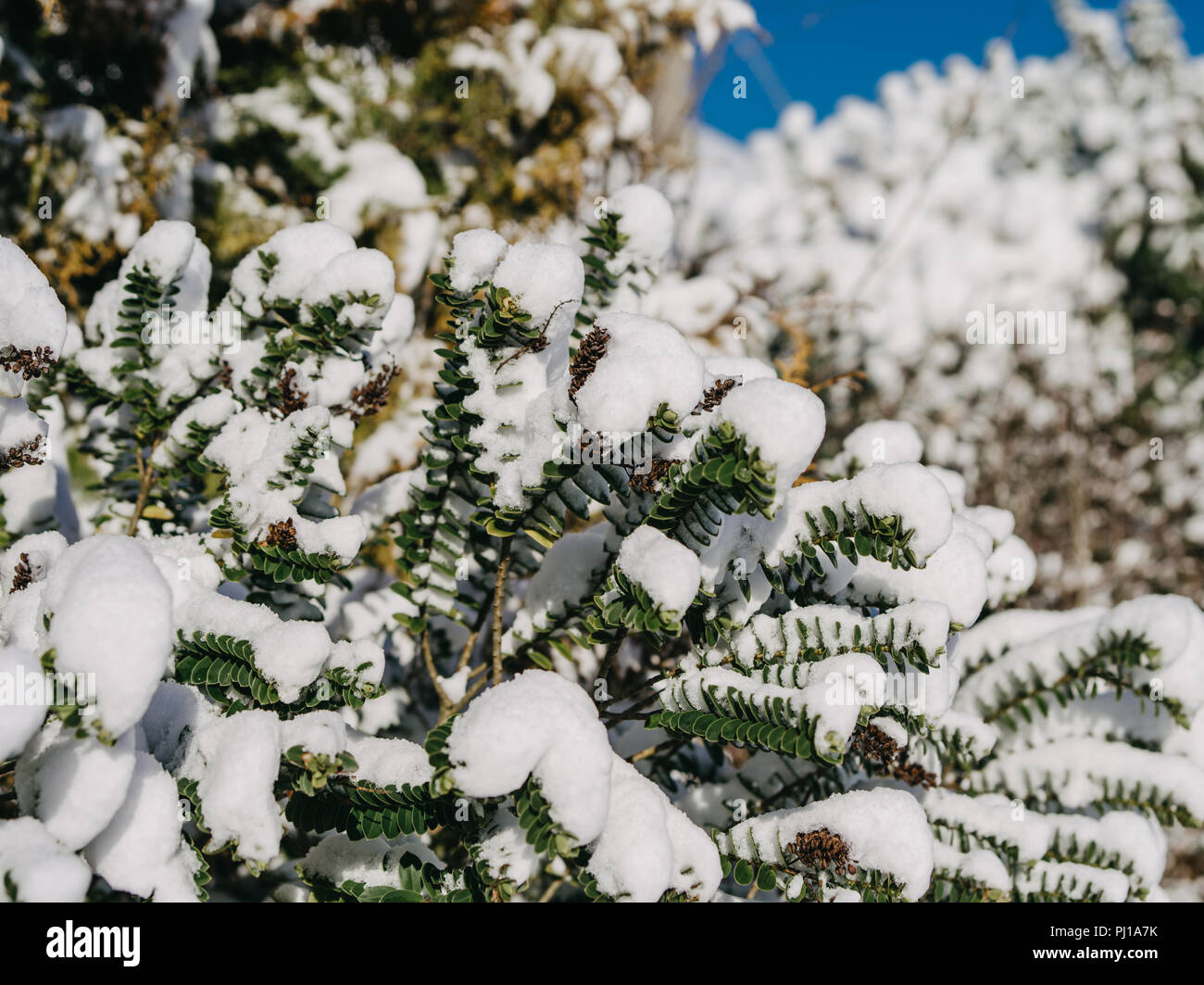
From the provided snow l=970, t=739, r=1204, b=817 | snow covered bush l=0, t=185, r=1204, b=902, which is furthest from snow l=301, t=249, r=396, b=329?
snow l=970, t=739, r=1204, b=817

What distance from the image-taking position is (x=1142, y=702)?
1868 millimetres

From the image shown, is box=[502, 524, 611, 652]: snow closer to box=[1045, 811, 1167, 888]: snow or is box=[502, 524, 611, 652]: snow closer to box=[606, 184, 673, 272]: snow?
box=[606, 184, 673, 272]: snow

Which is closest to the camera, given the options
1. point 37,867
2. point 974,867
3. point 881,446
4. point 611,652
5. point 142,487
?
point 37,867

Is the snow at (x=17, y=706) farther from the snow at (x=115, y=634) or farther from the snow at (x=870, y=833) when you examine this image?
the snow at (x=870, y=833)

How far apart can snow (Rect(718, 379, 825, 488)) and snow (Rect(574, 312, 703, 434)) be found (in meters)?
0.08

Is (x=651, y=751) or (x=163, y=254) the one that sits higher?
(x=163, y=254)

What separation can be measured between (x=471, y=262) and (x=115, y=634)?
813mm

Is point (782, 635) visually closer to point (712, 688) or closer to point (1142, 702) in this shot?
point (712, 688)

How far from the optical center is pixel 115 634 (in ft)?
3.48

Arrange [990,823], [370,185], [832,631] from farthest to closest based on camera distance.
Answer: [370,185] → [990,823] → [832,631]

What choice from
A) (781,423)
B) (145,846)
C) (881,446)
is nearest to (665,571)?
(781,423)

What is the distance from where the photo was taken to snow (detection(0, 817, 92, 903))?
3.32 ft

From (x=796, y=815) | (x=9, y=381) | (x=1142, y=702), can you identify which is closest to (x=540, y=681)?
(x=796, y=815)

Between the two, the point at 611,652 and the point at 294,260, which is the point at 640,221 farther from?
Result: the point at 611,652
